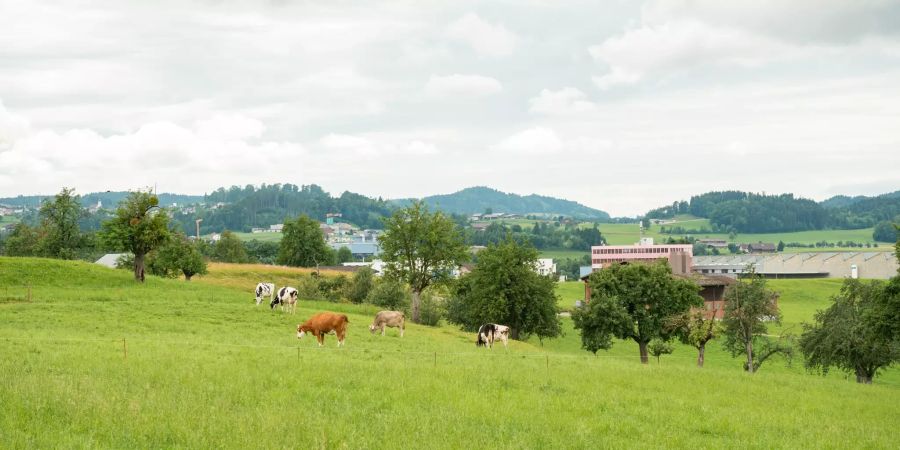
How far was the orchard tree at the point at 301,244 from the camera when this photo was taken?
154125 mm

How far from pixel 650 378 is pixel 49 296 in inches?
1742

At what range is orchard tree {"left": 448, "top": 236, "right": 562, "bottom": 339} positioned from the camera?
69625mm

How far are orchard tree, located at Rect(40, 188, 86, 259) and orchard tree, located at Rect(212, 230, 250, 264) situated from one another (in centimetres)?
5290

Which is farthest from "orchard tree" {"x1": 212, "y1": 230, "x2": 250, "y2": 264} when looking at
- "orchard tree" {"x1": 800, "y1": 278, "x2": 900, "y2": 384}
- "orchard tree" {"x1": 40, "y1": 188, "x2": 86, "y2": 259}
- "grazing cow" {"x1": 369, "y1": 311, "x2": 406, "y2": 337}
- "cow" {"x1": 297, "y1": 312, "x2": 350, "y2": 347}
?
"cow" {"x1": 297, "y1": 312, "x2": 350, "y2": 347}

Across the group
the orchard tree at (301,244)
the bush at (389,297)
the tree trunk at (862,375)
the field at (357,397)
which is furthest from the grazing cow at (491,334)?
the orchard tree at (301,244)

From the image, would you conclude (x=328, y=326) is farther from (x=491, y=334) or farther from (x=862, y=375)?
(x=862, y=375)

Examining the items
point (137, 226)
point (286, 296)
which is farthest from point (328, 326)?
point (137, 226)

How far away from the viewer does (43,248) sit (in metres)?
126

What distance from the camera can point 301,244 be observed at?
154500 millimetres

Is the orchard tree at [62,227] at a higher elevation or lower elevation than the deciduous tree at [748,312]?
higher

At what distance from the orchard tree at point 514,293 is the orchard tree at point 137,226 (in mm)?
27751

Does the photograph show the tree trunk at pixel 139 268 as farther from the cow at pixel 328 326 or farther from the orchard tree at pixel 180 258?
the cow at pixel 328 326

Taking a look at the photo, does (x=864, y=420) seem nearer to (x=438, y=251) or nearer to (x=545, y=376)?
(x=545, y=376)

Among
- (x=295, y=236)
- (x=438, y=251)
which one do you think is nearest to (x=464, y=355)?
(x=438, y=251)
